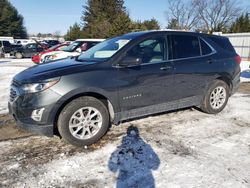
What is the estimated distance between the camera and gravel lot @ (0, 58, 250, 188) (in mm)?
2994

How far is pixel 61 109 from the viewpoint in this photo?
146 inches

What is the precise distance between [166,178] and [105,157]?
0.96 metres

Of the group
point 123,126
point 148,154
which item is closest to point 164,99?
point 123,126

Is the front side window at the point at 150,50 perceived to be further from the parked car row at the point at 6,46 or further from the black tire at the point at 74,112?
the parked car row at the point at 6,46

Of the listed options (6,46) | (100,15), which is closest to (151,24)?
(100,15)

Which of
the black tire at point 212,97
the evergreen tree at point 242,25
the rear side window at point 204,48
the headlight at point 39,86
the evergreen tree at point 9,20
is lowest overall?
the black tire at point 212,97

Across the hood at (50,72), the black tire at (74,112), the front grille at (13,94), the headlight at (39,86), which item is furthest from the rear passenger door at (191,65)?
the front grille at (13,94)

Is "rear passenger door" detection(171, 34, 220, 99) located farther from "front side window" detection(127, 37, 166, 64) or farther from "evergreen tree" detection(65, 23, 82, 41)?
"evergreen tree" detection(65, 23, 82, 41)

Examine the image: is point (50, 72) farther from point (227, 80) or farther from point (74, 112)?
point (227, 80)

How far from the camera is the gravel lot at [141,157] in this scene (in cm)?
299

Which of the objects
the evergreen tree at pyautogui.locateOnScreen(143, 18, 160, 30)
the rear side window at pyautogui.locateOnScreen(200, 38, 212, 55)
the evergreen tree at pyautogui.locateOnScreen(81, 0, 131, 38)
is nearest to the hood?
the rear side window at pyautogui.locateOnScreen(200, 38, 212, 55)

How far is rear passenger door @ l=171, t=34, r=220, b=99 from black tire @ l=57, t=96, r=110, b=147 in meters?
1.49

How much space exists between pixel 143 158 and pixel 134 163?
185 millimetres

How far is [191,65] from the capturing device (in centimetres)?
473
